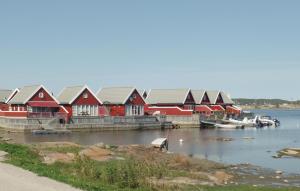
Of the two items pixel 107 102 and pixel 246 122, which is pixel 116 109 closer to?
pixel 107 102

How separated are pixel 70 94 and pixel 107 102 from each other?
8.00 metres

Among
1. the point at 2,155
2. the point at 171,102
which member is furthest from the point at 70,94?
the point at 2,155

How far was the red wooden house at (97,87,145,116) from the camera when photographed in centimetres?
8162

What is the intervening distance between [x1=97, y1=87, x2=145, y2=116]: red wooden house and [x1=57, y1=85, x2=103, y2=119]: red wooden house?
119 inches

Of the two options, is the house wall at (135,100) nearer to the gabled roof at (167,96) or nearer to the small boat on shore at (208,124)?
the gabled roof at (167,96)

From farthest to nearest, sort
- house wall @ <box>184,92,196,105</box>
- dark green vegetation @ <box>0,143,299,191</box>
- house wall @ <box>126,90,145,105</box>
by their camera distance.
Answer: house wall @ <box>184,92,196,105</box>, house wall @ <box>126,90,145,105</box>, dark green vegetation @ <box>0,143,299,191</box>

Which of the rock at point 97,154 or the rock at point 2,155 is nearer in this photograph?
the rock at point 2,155

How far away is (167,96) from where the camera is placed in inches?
3656

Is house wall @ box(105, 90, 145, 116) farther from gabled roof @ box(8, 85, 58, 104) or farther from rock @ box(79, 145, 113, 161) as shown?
rock @ box(79, 145, 113, 161)

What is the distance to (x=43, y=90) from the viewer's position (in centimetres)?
7100

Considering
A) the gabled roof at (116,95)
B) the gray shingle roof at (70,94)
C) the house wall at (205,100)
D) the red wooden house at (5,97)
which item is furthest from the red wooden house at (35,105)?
the house wall at (205,100)

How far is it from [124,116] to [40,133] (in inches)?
719

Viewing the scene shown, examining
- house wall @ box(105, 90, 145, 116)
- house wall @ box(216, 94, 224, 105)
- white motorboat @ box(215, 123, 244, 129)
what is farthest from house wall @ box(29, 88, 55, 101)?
house wall @ box(216, 94, 224, 105)

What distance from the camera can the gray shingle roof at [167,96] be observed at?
91000 millimetres
